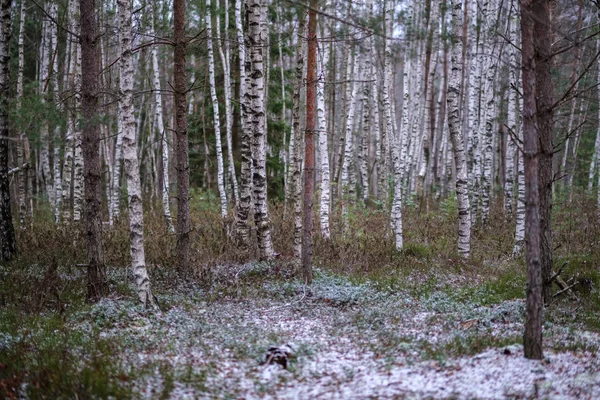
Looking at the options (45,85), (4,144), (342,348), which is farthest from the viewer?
(4,144)

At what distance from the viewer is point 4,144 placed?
460 inches

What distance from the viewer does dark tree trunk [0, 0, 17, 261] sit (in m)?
11.3

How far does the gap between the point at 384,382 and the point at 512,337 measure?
93.1 inches

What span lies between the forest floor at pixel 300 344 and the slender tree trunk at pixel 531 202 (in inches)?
13.8

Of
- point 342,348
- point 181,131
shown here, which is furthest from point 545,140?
point 181,131

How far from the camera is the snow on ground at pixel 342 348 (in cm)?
549

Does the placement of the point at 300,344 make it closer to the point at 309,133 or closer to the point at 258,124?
the point at 309,133

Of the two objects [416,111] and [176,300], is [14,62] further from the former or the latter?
[176,300]

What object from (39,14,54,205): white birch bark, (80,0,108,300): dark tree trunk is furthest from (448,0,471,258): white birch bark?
(39,14,54,205): white birch bark

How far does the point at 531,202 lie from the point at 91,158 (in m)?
7.05

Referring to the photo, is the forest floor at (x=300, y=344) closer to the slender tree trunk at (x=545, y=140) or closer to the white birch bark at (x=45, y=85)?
the slender tree trunk at (x=545, y=140)

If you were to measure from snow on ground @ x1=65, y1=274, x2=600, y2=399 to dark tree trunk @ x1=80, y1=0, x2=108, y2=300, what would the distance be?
0.59 meters

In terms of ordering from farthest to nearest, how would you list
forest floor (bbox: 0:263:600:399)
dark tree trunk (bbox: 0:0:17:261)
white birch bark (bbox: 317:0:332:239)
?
white birch bark (bbox: 317:0:332:239) → dark tree trunk (bbox: 0:0:17:261) → forest floor (bbox: 0:263:600:399)

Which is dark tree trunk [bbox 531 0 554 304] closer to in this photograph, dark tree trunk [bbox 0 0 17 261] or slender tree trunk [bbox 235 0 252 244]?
slender tree trunk [bbox 235 0 252 244]
